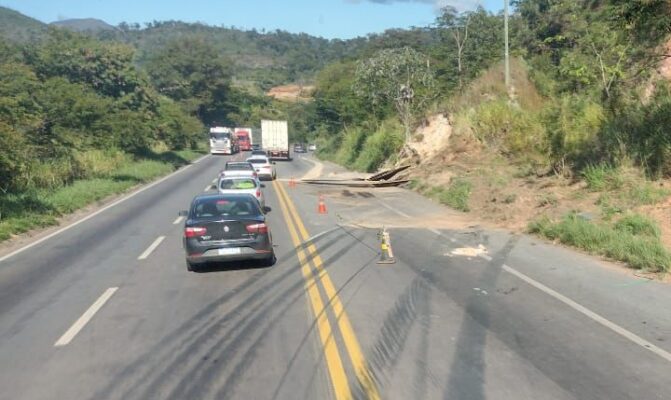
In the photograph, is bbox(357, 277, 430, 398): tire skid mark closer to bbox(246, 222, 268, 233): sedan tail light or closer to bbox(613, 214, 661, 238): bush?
bbox(246, 222, 268, 233): sedan tail light

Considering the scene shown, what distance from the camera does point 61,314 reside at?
9.10m

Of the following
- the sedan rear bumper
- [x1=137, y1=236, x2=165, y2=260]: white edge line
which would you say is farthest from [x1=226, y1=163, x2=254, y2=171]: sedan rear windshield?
the sedan rear bumper

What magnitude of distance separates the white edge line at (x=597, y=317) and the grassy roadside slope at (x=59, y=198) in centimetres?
1344

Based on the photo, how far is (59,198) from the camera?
79.6ft

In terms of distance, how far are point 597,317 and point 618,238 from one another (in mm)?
4728

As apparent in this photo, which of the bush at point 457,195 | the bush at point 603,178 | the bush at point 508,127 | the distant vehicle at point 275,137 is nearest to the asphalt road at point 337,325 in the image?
the bush at point 603,178

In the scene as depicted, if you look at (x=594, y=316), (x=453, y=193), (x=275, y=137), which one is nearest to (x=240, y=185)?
(x=453, y=193)

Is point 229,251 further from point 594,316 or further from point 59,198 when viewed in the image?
point 59,198

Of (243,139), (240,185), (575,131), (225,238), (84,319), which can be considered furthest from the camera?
(243,139)

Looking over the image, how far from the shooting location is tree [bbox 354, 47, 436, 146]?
38750 mm

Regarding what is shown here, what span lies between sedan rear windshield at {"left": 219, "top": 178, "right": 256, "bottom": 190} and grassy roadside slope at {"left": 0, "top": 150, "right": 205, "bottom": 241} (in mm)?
5430

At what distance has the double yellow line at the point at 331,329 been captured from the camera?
595 centimetres

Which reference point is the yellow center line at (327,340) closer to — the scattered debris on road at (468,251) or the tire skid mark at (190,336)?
the tire skid mark at (190,336)

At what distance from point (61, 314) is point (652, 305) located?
814 centimetres
